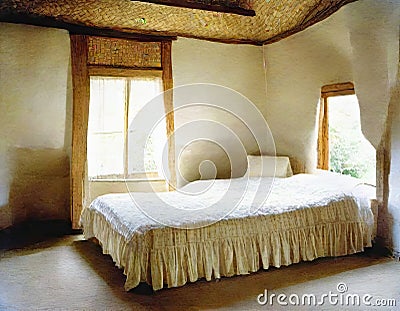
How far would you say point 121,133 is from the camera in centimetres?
495

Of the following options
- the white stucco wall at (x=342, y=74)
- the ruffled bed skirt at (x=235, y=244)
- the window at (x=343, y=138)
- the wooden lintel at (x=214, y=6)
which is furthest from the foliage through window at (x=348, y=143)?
the wooden lintel at (x=214, y=6)

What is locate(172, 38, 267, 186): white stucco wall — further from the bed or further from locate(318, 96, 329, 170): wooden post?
the bed

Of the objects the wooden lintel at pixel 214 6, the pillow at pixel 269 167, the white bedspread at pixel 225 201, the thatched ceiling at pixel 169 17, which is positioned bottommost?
the white bedspread at pixel 225 201

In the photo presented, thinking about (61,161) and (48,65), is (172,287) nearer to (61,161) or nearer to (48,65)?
(61,161)

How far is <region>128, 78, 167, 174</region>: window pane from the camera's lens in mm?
4965

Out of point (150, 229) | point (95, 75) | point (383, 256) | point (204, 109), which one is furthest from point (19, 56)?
point (383, 256)

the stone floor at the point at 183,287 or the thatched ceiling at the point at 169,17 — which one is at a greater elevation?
the thatched ceiling at the point at 169,17

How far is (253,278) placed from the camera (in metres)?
3.19

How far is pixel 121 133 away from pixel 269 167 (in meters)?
1.74

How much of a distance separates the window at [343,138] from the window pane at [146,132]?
72.6 inches

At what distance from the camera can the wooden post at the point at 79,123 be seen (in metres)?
4.52

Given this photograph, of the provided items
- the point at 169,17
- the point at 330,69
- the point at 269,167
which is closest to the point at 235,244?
the point at 269,167

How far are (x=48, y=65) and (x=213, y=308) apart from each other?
120 inches

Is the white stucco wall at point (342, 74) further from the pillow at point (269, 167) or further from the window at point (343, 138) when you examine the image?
the pillow at point (269, 167)
